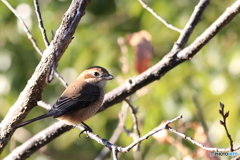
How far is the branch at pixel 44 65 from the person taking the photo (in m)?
2.41

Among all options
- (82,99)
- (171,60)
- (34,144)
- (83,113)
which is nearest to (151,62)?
(82,99)

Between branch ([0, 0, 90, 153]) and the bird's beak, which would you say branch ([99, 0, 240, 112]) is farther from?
the bird's beak

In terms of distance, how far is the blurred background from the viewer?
4.20m

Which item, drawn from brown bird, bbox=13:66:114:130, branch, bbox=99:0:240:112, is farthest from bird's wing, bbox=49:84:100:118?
branch, bbox=99:0:240:112

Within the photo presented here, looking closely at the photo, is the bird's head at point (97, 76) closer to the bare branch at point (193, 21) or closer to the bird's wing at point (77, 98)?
the bird's wing at point (77, 98)

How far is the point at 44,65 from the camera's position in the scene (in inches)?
97.9

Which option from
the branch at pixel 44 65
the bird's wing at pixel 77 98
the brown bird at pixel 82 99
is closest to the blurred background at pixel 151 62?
the brown bird at pixel 82 99

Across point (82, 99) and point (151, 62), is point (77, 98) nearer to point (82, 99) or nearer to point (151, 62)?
point (82, 99)

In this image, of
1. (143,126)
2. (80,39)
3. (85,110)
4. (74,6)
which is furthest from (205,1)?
(80,39)

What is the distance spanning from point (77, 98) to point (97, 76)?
372 millimetres

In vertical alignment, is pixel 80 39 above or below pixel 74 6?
above

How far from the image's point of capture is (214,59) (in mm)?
4324

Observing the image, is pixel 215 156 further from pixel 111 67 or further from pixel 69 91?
pixel 111 67

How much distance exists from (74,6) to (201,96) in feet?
8.55
